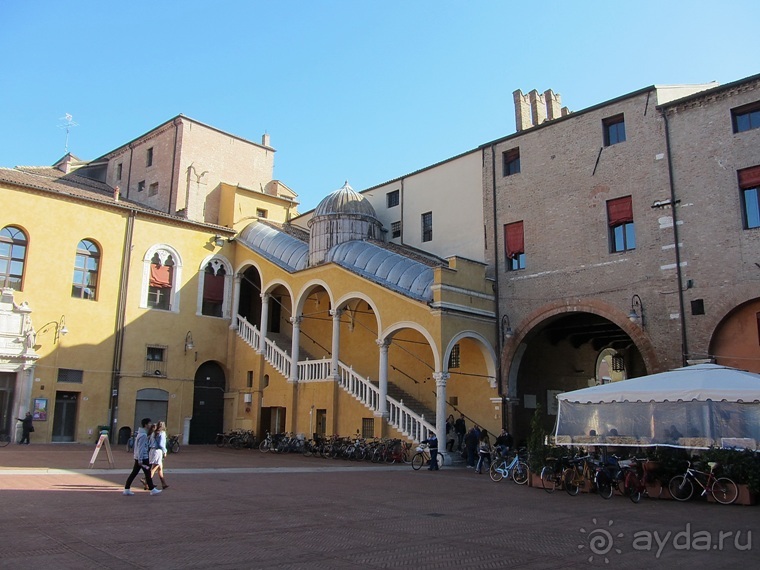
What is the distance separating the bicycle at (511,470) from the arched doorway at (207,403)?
1672 centimetres

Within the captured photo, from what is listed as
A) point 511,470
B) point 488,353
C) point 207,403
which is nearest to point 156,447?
point 511,470

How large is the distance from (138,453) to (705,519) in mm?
9667

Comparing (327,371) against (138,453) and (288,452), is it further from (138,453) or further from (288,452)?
(138,453)

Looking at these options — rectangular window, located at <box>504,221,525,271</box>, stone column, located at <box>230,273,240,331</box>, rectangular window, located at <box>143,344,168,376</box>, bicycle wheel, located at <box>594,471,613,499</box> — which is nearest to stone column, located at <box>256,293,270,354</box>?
stone column, located at <box>230,273,240,331</box>

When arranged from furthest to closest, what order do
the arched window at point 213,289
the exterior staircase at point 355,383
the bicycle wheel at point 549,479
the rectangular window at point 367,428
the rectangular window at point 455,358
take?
the arched window at point 213,289 → the rectangular window at point 455,358 → the rectangular window at point 367,428 → the exterior staircase at point 355,383 → the bicycle wheel at point 549,479

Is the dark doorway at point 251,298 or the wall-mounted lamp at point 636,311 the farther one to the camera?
the dark doorway at point 251,298

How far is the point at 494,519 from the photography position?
10.3m

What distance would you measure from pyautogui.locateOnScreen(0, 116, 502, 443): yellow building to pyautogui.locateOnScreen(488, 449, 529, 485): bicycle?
420 cm

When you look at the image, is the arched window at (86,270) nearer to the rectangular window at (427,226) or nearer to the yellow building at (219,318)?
the yellow building at (219,318)

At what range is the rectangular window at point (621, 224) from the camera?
21688 millimetres

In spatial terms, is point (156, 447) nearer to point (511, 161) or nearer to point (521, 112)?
point (511, 161)

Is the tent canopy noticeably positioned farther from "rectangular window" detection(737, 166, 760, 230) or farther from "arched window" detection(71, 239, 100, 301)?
"arched window" detection(71, 239, 100, 301)

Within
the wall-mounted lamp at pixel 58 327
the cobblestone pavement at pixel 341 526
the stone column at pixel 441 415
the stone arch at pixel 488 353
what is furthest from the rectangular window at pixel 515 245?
the wall-mounted lamp at pixel 58 327

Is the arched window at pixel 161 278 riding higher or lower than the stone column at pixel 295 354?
higher
